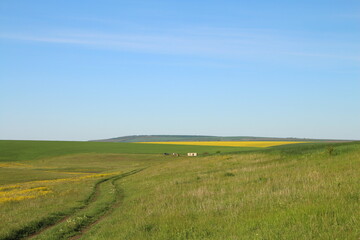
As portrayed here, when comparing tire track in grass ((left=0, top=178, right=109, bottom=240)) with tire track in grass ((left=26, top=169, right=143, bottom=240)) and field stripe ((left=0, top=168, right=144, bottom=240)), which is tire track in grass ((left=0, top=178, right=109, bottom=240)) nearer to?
field stripe ((left=0, top=168, right=144, bottom=240))

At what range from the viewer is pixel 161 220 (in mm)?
15352

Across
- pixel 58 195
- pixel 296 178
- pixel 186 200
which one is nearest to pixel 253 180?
pixel 296 178

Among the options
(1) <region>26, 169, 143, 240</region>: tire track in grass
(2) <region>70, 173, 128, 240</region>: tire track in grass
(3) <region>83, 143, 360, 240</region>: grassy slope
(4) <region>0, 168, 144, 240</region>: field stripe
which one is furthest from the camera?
(4) <region>0, 168, 144, 240</region>: field stripe

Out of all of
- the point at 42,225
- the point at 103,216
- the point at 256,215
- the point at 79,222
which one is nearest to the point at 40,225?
the point at 42,225

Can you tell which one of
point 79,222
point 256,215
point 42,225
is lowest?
point 42,225

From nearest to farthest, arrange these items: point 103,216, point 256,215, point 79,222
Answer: point 256,215, point 79,222, point 103,216

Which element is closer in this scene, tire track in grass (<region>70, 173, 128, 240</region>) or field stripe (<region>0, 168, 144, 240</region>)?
tire track in grass (<region>70, 173, 128, 240</region>)

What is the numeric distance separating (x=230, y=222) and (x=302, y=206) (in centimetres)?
256

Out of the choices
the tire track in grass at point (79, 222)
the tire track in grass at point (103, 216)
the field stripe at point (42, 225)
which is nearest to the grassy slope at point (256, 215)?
the tire track in grass at point (103, 216)

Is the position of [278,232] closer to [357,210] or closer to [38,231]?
[357,210]

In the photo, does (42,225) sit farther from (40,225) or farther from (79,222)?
(79,222)

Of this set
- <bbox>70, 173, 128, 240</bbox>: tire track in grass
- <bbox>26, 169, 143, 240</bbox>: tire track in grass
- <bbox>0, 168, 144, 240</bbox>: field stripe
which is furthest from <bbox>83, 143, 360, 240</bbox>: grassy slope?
<bbox>0, 168, 144, 240</bbox>: field stripe

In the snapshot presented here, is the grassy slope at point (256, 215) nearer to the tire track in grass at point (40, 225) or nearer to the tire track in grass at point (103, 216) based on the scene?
the tire track in grass at point (103, 216)

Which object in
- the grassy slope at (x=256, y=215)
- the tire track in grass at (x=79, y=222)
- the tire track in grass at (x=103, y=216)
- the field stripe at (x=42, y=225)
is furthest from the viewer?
the field stripe at (x=42, y=225)
